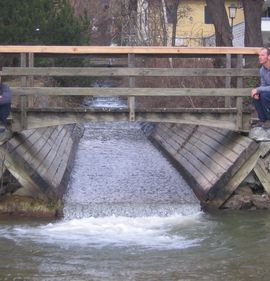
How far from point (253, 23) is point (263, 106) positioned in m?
8.69

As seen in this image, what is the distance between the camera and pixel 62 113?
13.0 metres

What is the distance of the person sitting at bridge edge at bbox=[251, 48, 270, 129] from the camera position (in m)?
12.2

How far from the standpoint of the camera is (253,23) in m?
20.7

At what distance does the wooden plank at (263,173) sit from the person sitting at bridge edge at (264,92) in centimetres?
72

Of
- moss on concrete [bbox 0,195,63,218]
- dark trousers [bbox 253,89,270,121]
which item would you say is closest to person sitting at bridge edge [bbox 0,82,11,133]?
moss on concrete [bbox 0,195,63,218]

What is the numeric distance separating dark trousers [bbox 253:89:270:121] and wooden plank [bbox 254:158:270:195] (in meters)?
0.83

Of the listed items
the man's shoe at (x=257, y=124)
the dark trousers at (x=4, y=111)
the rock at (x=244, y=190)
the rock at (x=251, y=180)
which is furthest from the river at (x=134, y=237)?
the dark trousers at (x=4, y=111)

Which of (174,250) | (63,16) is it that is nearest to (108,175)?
(174,250)

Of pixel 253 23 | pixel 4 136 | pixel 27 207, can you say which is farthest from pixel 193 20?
pixel 27 207

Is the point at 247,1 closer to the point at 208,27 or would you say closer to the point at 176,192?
the point at 176,192

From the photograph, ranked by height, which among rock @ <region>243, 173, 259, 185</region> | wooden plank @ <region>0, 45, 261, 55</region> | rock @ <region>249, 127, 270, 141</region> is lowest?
rock @ <region>243, 173, 259, 185</region>

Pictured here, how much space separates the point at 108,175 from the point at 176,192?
7.80ft

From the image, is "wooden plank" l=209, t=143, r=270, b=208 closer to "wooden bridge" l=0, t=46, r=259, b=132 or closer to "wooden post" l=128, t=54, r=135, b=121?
"wooden bridge" l=0, t=46, r=259, b=132

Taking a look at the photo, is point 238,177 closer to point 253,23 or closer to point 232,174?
point 232,174
